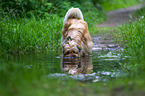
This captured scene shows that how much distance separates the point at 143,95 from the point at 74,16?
4.38 m

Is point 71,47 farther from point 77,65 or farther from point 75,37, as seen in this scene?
point 77,65

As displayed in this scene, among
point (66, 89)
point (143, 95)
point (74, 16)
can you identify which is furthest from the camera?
point (74, 16)

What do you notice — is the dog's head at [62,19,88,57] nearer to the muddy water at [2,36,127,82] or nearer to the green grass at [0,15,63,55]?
the muddy water at [2,36,127,82]

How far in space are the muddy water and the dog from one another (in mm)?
167

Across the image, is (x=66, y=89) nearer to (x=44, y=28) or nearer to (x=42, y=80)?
(x=42, y=80)

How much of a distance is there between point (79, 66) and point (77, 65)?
0.10 m

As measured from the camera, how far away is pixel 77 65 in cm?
551

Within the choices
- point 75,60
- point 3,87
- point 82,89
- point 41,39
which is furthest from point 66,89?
point 41,39

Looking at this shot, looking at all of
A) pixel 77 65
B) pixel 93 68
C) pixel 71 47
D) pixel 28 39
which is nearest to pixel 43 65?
pixel 77 65

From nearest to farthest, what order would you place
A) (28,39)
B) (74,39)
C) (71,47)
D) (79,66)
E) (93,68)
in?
(93,68)
(79,66)
(71,47)
(74,39)
(28,39)

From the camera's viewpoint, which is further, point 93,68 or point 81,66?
point 81,66

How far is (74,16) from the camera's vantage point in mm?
6922

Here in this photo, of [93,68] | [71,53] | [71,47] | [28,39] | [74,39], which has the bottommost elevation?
[93,68]

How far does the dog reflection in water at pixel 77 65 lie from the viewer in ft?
16.2
